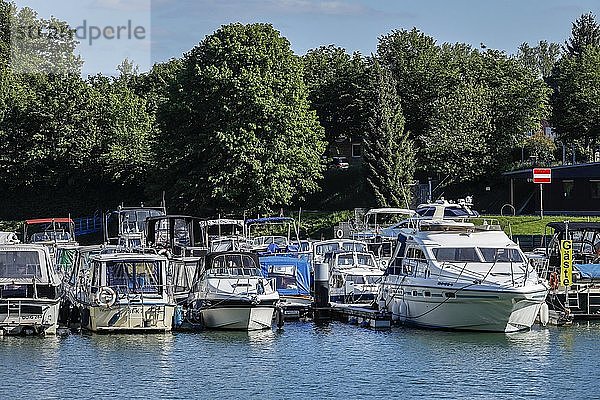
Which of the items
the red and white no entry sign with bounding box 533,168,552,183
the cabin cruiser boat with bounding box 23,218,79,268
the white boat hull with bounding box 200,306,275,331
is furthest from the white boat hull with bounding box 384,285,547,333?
the red and white no entry sign with bounding box 533,168,552,183

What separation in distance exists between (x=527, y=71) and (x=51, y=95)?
3500 centimetres

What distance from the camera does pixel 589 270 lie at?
41.1 meters

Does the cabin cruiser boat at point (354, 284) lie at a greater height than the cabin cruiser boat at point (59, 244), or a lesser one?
lesser

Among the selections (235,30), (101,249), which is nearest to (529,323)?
(101,249)

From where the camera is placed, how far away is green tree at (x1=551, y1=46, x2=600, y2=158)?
8725 cm

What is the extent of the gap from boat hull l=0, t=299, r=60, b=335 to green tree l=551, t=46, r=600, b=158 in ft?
184

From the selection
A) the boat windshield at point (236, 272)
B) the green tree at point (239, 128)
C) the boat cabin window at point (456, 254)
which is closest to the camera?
the boat cabin window at point (456, 254)

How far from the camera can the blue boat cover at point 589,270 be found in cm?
4059

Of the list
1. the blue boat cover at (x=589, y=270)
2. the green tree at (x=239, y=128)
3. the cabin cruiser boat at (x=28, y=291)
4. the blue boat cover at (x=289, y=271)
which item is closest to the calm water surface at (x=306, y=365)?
the cabin cruiser boat at (x=28, y=291)

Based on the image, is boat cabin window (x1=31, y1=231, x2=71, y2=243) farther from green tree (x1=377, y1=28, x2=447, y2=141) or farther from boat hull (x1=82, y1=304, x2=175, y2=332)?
green tree (x1=377, y1=28, x2=447, y2=141)

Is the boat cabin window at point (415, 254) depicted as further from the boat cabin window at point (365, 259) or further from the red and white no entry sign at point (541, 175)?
the red and white no entry sign at point (541, 175)

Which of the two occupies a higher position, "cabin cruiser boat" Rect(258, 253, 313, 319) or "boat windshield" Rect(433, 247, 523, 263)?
"boat windshield" Rect(433, 247, 523, 263)

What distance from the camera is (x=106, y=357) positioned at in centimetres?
3422

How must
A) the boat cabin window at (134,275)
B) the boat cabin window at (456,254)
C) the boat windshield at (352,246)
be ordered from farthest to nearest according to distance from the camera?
the boat windshield at (352,246), the boat cabin window at (456,254), the boat cabin window at (134,275)
